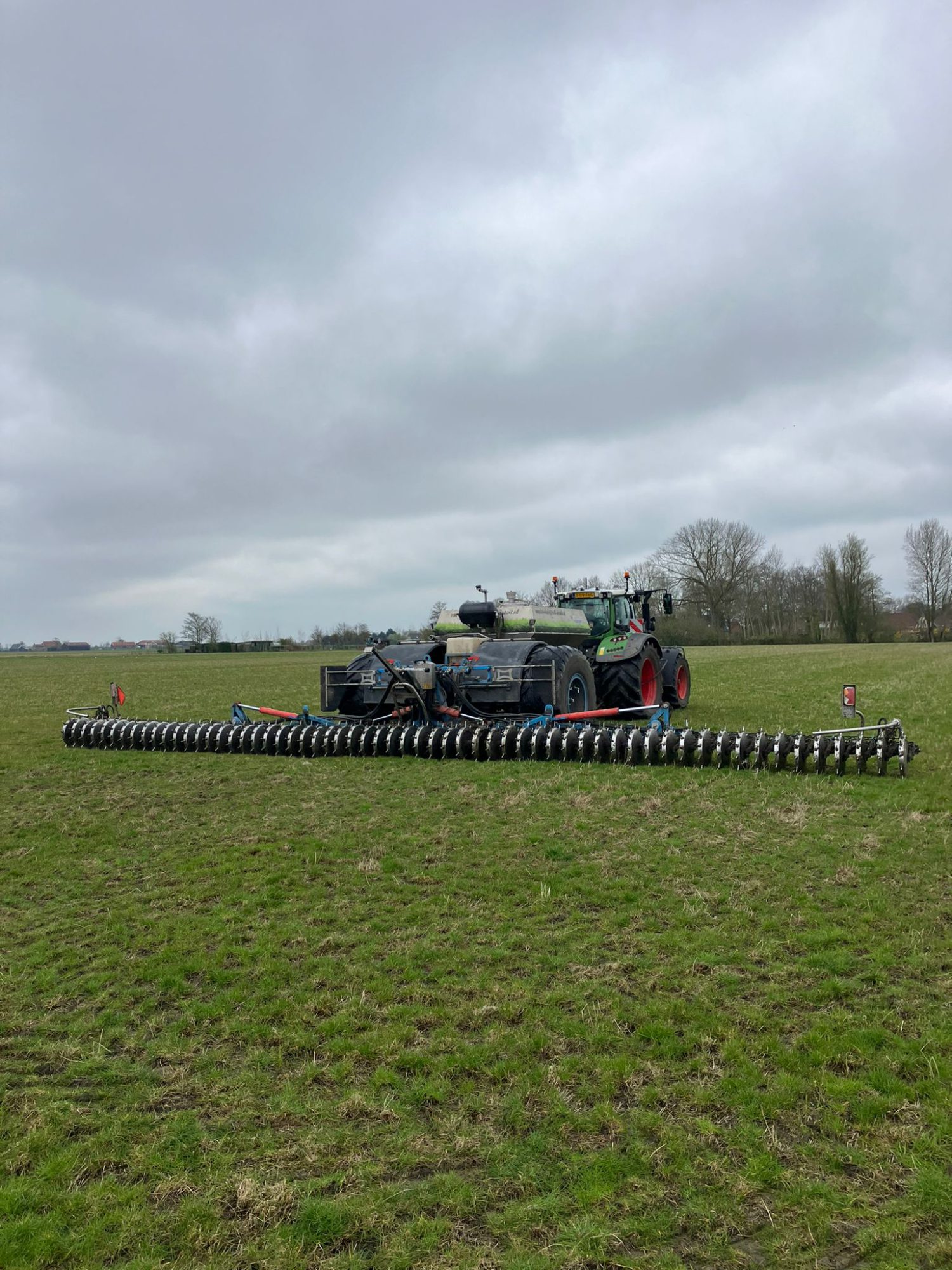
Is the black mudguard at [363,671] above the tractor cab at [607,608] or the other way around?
the other way around

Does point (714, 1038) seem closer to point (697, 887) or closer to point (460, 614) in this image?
point (697, 887)

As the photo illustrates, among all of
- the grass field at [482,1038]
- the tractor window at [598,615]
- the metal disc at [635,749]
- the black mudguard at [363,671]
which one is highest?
the tractor window at [598,615]

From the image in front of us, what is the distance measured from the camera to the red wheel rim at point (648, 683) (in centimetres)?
1530

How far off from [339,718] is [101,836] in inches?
237

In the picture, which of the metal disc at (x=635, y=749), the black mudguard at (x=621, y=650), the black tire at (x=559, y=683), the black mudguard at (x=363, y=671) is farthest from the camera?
the black mudguard at (x=621, y=650)

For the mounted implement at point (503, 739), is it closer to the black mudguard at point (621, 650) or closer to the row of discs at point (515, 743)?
the row of discs at point (515, 743)

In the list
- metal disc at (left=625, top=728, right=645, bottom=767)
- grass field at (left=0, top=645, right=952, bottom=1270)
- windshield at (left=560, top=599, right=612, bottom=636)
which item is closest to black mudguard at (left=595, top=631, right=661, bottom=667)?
windshield at (left=560, top=599, right=612, bottom=636)

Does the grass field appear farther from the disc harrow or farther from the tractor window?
the tractor window

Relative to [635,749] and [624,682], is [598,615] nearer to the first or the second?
[624,682]

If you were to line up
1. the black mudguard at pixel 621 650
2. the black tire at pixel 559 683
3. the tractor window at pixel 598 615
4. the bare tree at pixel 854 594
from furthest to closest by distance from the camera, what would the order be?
1. the bare tree at pixel 854 594
2. the tractor window at pixel 598 615
3. the black mudguard at pixel 621 650
4. the black tire at pixel 559 683

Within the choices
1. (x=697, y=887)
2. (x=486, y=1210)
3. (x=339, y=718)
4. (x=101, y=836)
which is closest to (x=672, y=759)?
(x=697, y=887)

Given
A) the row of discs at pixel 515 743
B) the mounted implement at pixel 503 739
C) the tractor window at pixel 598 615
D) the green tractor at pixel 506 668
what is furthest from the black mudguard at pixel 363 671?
the tractor window at pixel 598 615

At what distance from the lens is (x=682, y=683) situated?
57.3 feet

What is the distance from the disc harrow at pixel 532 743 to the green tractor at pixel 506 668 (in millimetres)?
349
